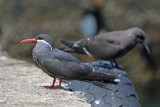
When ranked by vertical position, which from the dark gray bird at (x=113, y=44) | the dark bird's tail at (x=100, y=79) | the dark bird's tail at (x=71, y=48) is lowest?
the dark bird's tail at (x=100, y=79)

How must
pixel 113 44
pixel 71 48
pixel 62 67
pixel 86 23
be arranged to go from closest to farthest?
1. pixel 62 67
2. pixel 113 44
3. pixel 71 48
4. pixel 86 23

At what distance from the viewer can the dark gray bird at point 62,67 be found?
409 centimetres

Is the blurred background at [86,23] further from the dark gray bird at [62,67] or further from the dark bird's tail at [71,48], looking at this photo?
the dark gray bird at [62,67]

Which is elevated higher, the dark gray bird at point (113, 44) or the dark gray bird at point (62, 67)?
the dark gray bird at point (113, 44)

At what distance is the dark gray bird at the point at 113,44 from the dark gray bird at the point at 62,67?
170 cm

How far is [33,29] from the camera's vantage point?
34.6 feet

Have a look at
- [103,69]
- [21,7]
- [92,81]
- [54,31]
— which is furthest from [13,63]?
[21,7]

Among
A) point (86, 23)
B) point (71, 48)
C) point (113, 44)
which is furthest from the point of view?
point (86, 23)

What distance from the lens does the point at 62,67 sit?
4.12 m

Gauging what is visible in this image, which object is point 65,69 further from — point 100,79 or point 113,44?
point 113,44

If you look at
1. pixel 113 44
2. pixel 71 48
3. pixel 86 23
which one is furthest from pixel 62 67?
pixel 86 23

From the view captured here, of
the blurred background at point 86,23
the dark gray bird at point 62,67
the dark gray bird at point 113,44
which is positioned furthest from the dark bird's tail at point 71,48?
the blurred background at point 86,23

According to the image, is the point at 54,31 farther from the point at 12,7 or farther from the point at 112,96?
the point at 112,96

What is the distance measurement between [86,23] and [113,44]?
5.50 m
